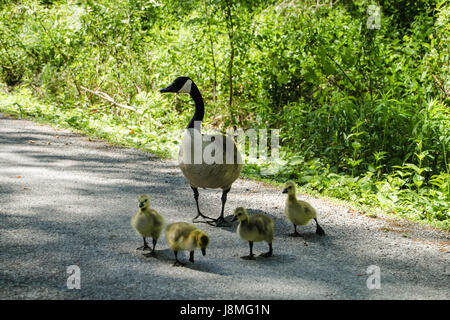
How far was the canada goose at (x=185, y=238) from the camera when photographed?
133 inches

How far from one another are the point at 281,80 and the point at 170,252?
5.99 meters

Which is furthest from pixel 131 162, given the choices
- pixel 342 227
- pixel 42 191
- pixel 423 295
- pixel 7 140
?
pixel 423 295

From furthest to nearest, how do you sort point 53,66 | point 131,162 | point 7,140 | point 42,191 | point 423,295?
point 53,66 < point 7,140 < point 131,162 < point 42,191 < point 423,295

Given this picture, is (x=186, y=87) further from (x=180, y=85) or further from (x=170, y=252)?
(x=170, y=252)

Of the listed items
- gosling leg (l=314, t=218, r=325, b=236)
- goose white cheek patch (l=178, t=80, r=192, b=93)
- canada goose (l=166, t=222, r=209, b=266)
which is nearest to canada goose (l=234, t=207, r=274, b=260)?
canada goose (l=166, t=222, r=209, b=266)

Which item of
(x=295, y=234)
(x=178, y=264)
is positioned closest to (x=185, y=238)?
(x=178, y=264)

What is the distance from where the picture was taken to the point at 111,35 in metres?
11.7

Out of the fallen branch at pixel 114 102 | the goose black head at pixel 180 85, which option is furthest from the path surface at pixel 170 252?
the fallen branch at pixel 114 102

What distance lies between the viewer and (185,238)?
3449 millimetres

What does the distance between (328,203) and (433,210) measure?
1.32 meters

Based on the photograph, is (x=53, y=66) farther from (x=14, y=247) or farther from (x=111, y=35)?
(x=14, y=247)

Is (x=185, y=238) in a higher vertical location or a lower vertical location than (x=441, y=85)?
lower

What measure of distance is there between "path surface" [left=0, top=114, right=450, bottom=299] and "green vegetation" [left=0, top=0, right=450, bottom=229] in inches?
44.2

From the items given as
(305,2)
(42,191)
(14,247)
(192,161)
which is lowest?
(14,247)
